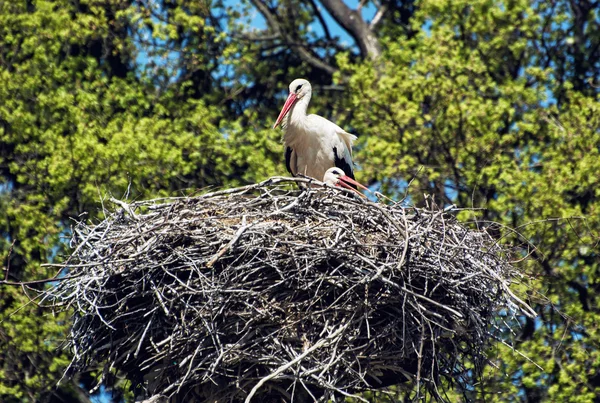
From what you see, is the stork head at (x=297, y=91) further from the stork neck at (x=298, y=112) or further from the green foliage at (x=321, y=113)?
the green foliage at (x=321, y=113)

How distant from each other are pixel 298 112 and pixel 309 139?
29cm

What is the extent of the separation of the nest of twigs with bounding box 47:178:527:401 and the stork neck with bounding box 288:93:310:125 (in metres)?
2.96

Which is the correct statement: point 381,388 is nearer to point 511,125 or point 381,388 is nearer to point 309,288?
point 309,288

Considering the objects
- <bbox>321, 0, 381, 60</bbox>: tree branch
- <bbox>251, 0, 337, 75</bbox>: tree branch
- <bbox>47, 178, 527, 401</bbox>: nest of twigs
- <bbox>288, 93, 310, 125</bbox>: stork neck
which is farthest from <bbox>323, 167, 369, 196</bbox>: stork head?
<bbox>251, 0, 337, 75</bbox>: tree branch

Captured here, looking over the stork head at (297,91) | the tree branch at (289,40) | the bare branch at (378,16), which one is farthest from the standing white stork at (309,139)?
the bare branch at (378,16)

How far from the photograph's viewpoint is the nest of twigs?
8.88m

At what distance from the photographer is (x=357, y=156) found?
17.4 m

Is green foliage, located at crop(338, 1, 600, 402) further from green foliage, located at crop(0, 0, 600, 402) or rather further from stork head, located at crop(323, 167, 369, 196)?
stork head, located at crop(323, 167, 369, 196)

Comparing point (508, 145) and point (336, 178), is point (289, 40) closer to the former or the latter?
point (508, 145)

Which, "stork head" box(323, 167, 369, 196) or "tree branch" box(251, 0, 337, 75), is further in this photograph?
"tree branch" box(251, 0, 337, 75)

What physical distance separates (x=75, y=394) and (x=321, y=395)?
879 cm

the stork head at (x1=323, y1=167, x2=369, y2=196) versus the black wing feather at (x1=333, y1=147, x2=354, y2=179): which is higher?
the stork head at (x1=323, y1=167, x2=369, y2=196)

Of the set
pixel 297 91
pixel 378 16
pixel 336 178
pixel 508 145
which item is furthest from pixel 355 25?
pixel 336 178

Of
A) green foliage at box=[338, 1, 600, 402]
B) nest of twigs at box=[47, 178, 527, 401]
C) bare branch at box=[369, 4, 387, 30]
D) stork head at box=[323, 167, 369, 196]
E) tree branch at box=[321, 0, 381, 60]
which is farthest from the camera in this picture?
bare branch at box=[369, 4, 387, 30]
